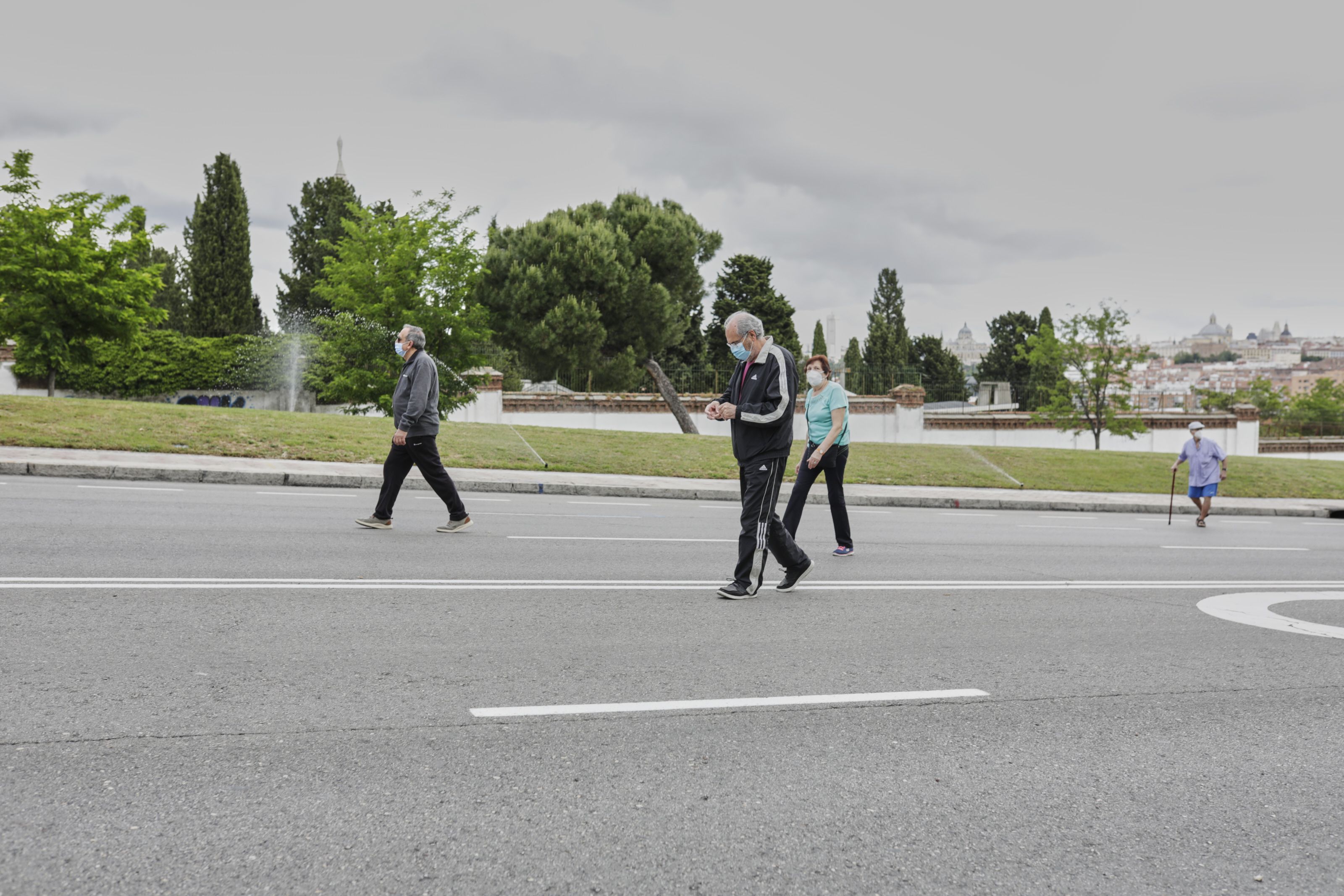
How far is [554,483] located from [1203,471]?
1052 cm

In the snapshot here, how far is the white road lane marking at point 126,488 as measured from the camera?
11.3m

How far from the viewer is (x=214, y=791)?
3.08 meters

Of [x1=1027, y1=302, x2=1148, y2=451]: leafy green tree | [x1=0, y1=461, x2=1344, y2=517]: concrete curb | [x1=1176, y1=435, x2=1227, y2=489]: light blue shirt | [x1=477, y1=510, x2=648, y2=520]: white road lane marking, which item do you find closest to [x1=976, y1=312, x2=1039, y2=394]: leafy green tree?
[x1=1027, y1=302, x2=1148, y2=451]: leafy green tree

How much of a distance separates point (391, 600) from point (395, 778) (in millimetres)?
2950

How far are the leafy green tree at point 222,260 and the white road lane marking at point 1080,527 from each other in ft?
126

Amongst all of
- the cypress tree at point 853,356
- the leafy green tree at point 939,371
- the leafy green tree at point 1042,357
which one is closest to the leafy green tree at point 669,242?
the leafy green tree at point 1042,357

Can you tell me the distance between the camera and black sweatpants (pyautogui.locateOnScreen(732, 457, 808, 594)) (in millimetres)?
6688

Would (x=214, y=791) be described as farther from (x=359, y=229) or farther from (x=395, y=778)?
(x=359, y=229)

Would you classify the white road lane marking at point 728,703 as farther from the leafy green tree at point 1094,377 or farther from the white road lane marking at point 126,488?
the leafy green tree at point 1094,377

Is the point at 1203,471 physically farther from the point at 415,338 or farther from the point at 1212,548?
the point at 415,338

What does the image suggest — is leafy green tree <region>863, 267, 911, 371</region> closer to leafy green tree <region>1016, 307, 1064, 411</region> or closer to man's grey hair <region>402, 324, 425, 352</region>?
leafy green tree <region>1016, 307, 1064, 411</region>

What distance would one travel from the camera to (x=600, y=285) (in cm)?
2850

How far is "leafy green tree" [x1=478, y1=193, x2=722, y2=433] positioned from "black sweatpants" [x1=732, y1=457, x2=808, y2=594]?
21.2 m

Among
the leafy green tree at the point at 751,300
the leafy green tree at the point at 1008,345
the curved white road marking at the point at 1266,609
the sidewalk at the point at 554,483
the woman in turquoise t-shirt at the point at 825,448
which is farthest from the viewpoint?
the leafy green tree at the point at 1008,345
